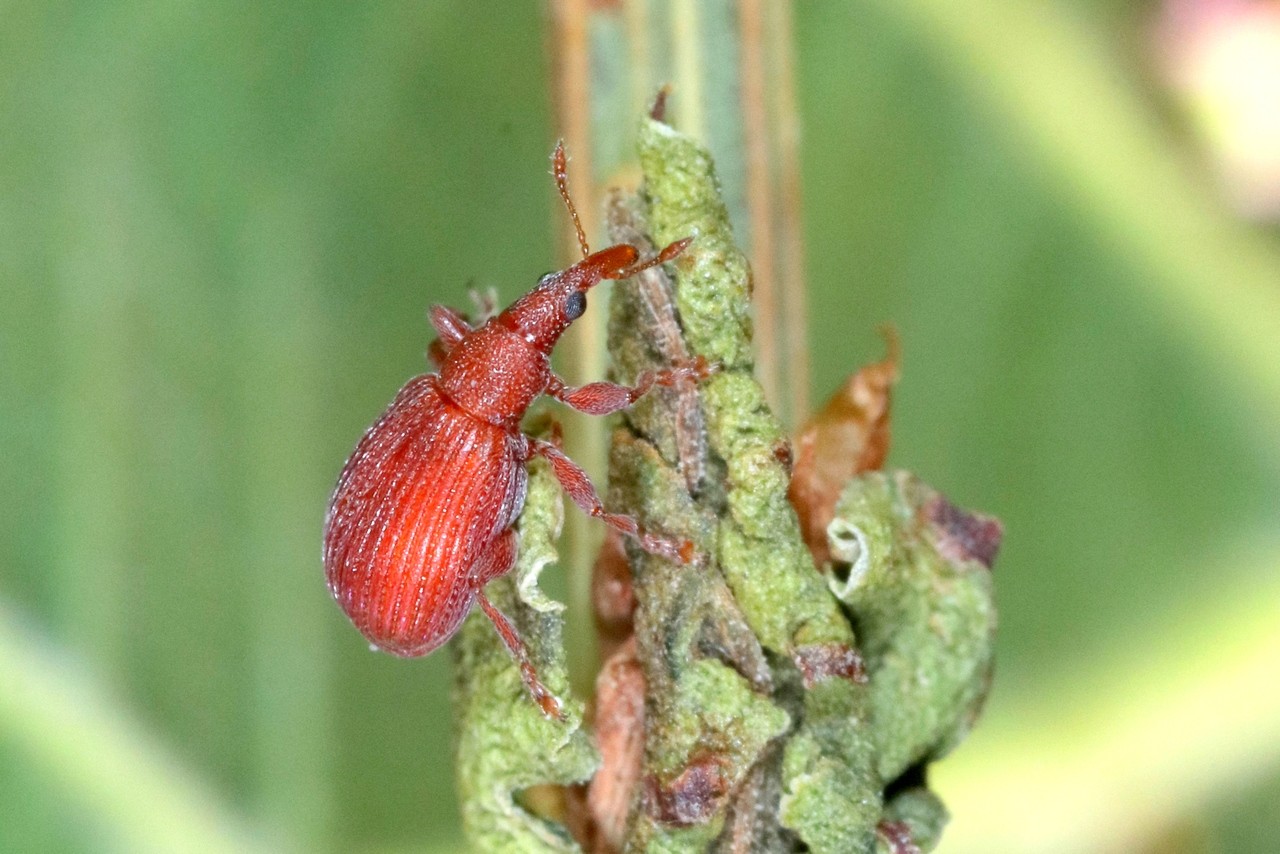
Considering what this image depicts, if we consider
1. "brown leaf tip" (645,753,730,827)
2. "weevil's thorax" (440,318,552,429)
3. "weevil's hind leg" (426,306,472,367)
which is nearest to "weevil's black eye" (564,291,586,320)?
"weevil's thorax" (440,318,552,429)

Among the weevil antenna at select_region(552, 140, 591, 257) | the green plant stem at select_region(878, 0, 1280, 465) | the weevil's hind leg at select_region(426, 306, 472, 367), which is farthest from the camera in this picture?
the green plant stem at select_region(878, 0, 1280, 465)

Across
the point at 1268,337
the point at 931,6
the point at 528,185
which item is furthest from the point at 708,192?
the point at 1268,337

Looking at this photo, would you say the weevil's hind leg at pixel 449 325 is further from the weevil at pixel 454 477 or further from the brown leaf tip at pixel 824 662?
the brown leaf tip at pixel 824 662

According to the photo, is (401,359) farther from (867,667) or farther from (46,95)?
(867,667)

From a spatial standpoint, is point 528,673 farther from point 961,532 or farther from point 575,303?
point 575,303

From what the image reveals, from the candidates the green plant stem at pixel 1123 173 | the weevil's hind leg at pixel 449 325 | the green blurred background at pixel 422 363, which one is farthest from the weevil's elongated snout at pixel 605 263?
the green plant stem at pixel 1123 173

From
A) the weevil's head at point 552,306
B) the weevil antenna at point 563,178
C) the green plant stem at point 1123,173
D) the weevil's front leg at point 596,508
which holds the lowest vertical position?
the weevil's front leg at point 596,508

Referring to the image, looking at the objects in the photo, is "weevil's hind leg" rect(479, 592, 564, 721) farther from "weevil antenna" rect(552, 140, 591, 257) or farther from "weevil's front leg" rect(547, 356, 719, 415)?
"weevil antenna" rect(552, 140, 591, 257)
